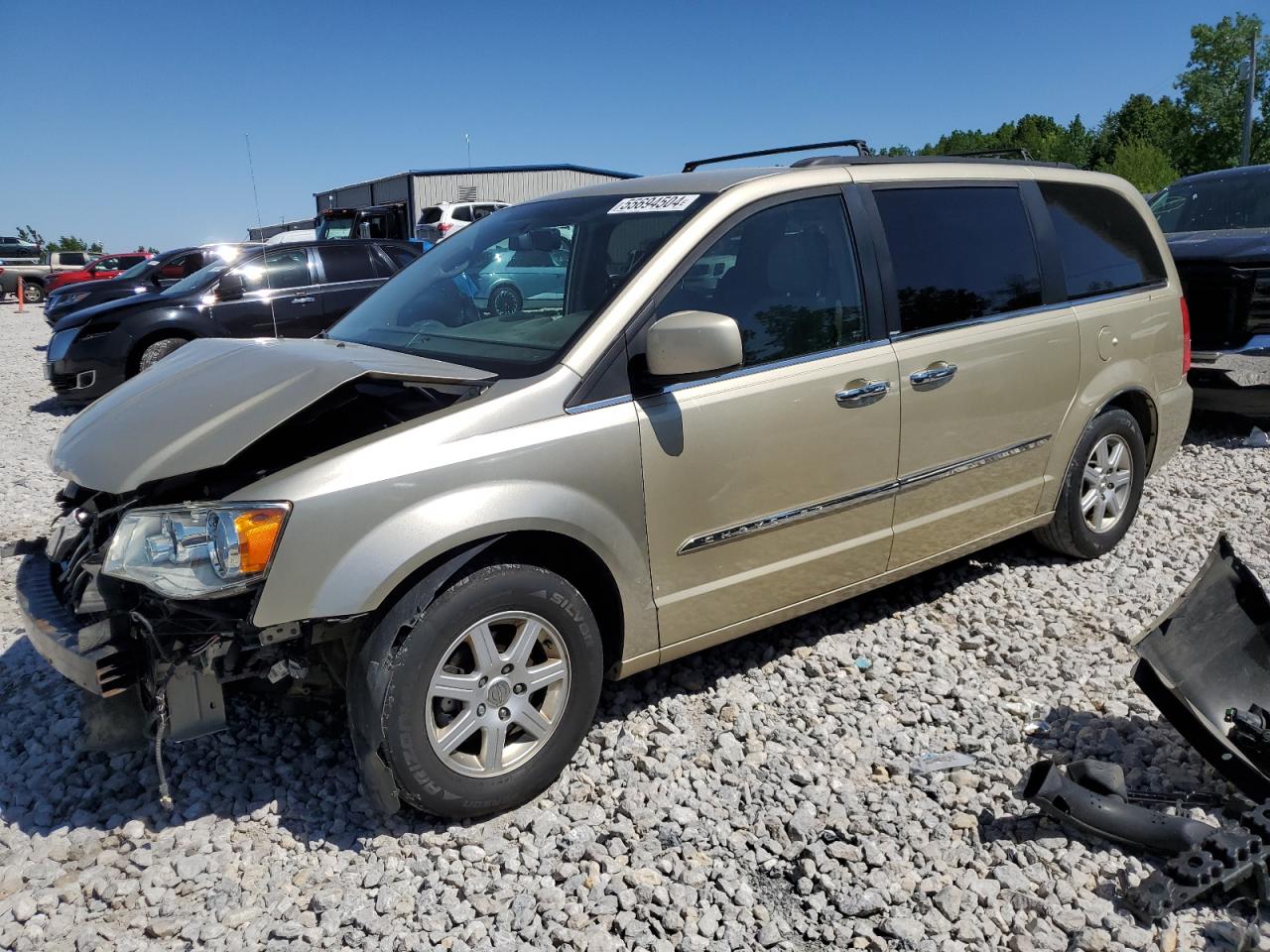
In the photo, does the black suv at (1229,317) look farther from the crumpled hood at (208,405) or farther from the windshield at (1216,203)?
the crumpled hood at (208,405)

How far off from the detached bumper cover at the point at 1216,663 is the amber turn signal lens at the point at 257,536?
257 centimetres

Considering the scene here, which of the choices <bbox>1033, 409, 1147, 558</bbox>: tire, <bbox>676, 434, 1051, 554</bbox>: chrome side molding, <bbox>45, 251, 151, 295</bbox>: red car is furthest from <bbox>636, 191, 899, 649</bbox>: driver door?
<bbox>45, 251, 151, 295</bbox>: red car

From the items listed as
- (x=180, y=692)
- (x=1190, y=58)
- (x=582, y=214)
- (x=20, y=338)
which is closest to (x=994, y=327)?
(x=582, y=214)

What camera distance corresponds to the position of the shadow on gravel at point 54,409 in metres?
10.6

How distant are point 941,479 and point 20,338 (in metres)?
21.3

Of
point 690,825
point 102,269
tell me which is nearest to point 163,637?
point 690,825

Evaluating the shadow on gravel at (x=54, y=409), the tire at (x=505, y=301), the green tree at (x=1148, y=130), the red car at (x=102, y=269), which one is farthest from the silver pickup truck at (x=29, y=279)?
the green tree at (x=1148, y=130)

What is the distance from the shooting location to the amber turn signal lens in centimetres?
254

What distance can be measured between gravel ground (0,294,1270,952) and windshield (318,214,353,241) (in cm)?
1996

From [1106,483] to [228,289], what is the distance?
9.32m

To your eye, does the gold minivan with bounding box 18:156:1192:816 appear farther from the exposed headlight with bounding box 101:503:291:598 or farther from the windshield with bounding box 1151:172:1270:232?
the windshield with bounding box 1151:172:1270:232

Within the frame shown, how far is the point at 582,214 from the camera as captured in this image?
146 inches

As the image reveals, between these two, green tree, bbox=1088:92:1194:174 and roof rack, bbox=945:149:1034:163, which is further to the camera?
green tree, bbox=1088:92:1194:174

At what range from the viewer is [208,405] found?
9.51 ft
